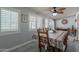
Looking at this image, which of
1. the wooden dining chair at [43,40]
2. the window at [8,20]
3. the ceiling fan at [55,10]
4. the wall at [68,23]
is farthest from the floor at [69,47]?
the ceiling fan at [55,10]

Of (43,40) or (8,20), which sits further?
(43,40)

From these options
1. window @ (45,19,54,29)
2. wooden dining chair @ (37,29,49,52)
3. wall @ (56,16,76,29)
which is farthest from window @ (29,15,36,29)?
wall @ (56,16,76,29)

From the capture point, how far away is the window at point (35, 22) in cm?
246

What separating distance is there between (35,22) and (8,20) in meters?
0.55

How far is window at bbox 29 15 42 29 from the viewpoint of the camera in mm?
2459

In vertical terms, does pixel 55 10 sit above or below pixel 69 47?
above

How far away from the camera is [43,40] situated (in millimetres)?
2510

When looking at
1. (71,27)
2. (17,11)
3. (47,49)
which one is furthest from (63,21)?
(17,11)

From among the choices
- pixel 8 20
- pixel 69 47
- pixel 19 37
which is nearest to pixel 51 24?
pixel 69 47

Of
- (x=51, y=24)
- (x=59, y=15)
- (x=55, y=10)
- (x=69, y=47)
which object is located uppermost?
(x=55, y=10)

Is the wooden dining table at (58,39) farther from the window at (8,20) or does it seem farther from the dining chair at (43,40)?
the window at (8,20)

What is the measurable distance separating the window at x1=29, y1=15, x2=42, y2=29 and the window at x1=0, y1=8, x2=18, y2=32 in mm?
303

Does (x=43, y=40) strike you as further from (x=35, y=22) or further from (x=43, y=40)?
(x=35, y=22)
